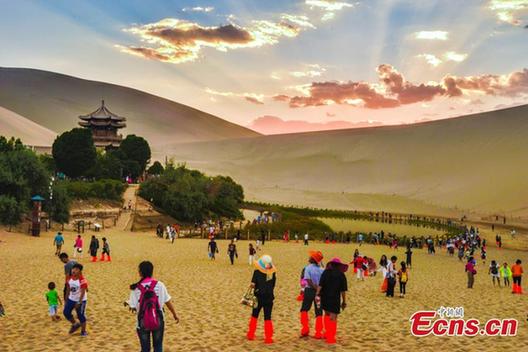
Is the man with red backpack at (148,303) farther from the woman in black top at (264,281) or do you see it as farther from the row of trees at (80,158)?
the row of trees at (80,158)

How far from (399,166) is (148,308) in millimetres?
121373

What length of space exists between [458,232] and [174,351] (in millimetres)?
46970

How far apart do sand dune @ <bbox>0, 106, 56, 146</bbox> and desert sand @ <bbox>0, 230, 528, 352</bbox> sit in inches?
3844

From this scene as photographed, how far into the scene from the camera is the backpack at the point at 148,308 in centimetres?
708

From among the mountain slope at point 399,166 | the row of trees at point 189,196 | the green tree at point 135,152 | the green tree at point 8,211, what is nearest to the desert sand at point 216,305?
the green tree at point 8,211

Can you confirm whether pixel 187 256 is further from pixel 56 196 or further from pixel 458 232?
pixel 458 232

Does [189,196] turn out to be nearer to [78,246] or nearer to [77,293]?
[78,246]

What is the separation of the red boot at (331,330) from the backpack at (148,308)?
393cm

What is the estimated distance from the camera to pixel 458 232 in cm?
5191

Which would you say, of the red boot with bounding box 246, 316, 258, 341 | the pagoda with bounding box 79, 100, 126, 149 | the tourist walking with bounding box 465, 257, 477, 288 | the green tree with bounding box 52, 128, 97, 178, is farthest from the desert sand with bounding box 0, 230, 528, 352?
the pagoda with bounding box 79, 100, 126, 149

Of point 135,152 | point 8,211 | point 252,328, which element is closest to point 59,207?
point 8,211

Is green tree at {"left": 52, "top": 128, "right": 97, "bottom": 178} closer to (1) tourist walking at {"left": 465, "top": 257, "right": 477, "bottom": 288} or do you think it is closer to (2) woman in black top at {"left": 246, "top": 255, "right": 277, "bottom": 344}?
(1) tourist walking at {"left": 465, "top": 257, "right": 477, "bottom": 288}

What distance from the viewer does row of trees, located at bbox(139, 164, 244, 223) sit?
5322 cm

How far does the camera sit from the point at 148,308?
23.2 ft
